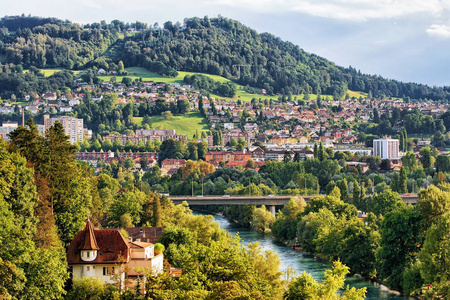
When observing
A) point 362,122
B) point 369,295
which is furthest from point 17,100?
point 369,295

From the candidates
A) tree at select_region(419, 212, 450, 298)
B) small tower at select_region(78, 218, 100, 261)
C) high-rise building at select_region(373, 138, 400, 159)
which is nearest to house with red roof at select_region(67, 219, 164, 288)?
small tower at select_region(78, 218, 100, 261)

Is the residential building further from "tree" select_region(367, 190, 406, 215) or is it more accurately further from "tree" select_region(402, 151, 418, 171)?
"tree" select_region(367, 190, 406, 215)

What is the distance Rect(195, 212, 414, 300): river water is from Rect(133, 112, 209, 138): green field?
300 feet

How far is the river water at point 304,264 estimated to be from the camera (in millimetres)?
42594

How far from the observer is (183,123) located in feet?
550

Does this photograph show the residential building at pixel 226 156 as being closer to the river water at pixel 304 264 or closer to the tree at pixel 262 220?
the river water at pixel 304 264

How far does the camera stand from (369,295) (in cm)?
4200

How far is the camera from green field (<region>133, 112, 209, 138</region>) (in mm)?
164000

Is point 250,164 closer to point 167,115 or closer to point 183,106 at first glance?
point 167,115

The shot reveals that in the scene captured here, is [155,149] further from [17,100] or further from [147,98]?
[17,100]

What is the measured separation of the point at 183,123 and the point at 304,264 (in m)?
118

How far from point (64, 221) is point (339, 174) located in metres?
73.5

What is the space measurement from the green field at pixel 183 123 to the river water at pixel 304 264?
91420mm

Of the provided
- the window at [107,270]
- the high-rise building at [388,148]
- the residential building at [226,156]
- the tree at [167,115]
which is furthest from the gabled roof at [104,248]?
the tree at [167,115]
